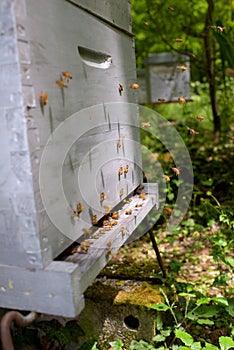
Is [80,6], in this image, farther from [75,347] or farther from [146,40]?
[146,40]

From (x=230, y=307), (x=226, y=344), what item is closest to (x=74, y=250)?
(x=226, y=344)

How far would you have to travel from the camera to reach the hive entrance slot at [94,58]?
114 cm

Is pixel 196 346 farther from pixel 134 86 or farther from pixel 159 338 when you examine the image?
pixel 134 86

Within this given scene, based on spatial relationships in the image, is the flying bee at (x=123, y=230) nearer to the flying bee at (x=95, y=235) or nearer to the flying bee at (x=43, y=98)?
the flying bee at (x=95, y=235)

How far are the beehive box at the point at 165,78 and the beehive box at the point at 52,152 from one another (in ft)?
10.3

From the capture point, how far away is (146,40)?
5121mm

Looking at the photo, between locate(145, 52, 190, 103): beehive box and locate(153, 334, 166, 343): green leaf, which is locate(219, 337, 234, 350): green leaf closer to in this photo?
locate(153, 334, 166, 343): green leaf

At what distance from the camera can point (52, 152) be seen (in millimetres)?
960

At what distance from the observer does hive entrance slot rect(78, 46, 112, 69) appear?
114 cm

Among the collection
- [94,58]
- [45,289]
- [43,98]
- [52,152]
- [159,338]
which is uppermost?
[94,58]

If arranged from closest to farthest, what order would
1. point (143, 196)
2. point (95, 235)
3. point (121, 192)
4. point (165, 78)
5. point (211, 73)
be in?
point (95, 235) → point (121, 192) → point (143, 196) → point (211, 73) → point (165, 78)

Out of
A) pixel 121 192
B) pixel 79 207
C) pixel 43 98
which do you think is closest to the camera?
pixel 43 98

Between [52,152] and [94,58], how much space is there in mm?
429

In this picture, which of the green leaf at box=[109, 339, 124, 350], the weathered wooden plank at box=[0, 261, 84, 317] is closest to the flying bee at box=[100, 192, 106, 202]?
the weathered wooden plank at box=[0, 261, 84, 317]
